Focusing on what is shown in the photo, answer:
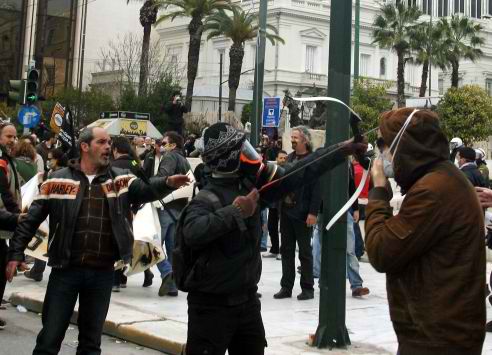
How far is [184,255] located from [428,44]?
5336 cm

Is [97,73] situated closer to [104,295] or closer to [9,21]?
[9,21]

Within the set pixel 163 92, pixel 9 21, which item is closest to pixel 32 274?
pixel 163 92

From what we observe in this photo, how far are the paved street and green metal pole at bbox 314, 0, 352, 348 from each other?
157 cm

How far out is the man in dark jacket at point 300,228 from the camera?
886cm

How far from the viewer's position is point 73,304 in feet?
16.5

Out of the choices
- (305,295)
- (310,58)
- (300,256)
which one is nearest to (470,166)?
(300,256)

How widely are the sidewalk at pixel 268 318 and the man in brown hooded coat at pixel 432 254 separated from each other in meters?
3.44

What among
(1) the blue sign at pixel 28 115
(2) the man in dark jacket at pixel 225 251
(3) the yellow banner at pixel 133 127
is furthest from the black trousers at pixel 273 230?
(3) the yellow banner at pixel 133 127

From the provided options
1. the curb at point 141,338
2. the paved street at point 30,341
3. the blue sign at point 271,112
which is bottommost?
the paved street at point 30,341

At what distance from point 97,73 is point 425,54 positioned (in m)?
25.0

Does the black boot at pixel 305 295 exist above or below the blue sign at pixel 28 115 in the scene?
below

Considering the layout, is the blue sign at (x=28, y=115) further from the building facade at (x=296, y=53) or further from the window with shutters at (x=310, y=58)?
the window with shutters at (x=310, y=58)

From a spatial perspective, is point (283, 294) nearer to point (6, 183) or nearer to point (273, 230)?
point (6, 183)

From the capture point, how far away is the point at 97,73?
59.4m
